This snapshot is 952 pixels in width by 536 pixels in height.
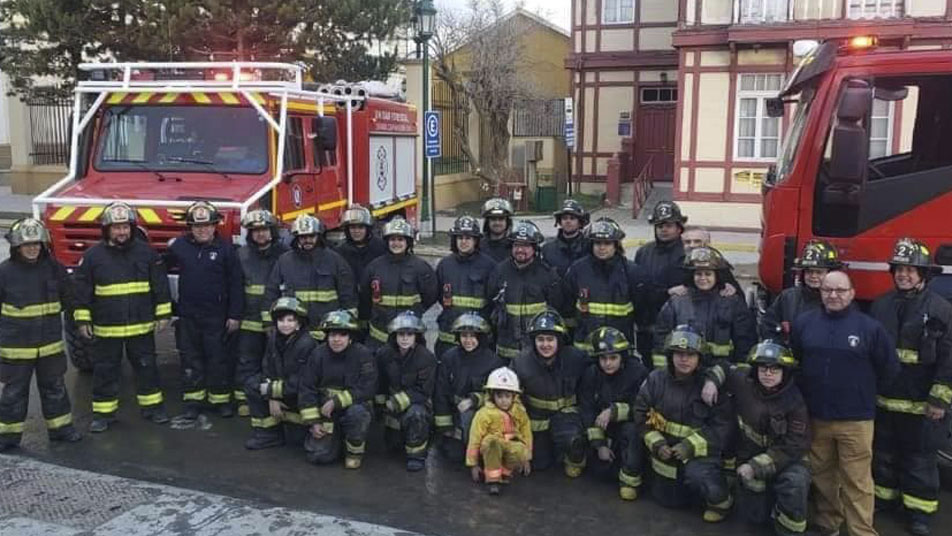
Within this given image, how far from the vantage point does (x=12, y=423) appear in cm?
606

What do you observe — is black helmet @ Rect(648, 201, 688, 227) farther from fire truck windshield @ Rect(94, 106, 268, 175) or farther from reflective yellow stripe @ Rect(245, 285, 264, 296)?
fire truck windshield @ Rect(94, 106, 268, 175)

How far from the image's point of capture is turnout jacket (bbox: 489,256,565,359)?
6488 millimetres

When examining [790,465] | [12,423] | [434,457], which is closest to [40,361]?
[12,423]

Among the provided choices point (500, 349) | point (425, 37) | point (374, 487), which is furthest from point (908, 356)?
point (425, 37)

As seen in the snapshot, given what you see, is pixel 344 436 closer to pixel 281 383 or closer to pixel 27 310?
pixel 281 383

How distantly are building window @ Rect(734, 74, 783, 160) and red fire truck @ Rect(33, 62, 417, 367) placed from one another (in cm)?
1166

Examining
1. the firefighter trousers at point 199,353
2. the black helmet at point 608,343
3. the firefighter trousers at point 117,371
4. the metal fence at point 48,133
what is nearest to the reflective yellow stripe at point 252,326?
the firefighter trousers at point 199,353

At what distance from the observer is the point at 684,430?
17.3ft

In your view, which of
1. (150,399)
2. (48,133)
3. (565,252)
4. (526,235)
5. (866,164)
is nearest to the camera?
(866,164)

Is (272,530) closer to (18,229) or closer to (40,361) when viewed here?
(40,361)

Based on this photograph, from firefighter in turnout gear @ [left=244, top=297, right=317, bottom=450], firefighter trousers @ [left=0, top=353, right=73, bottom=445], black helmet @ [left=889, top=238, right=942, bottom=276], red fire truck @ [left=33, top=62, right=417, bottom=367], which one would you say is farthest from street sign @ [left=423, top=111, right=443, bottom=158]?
black helmet @ [left=889, top=238, right=942, bottom=276]

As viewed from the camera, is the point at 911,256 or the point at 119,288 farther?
the point at 119,288

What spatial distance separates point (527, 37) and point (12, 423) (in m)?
26.6

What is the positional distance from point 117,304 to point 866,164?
5195mm
